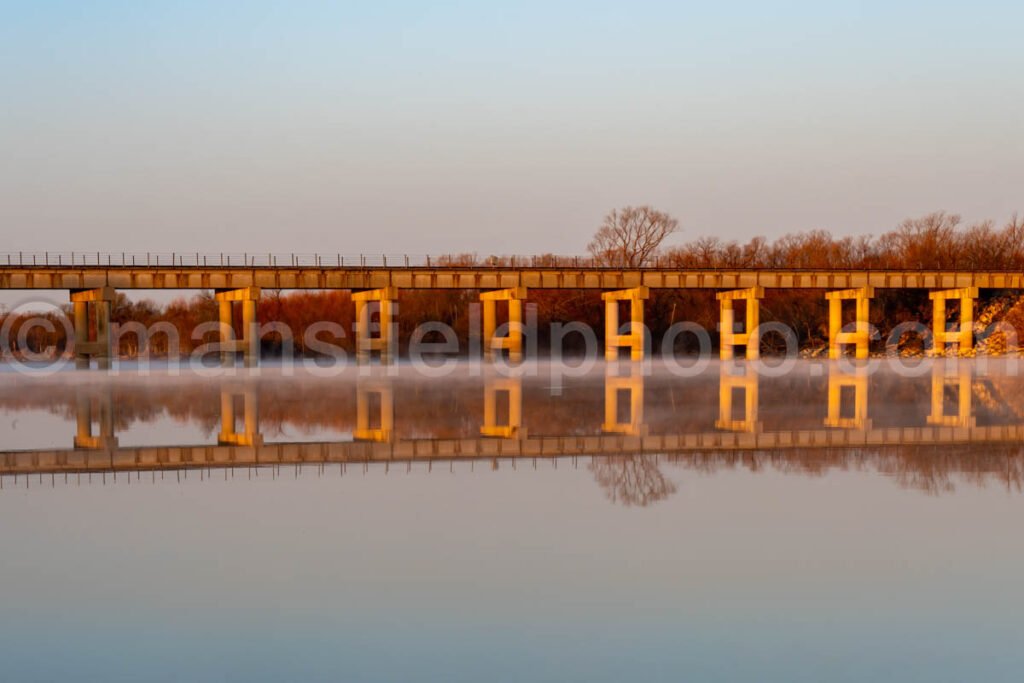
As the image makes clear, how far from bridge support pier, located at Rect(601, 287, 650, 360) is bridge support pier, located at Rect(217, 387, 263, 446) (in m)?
24.2

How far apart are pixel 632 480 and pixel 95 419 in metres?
13.0

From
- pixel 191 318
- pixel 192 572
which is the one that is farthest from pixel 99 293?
pixel 192 572

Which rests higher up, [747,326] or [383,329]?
[747,326]

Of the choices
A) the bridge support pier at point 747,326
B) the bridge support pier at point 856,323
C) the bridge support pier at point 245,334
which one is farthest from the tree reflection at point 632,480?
the bridge support pier at point 856,323

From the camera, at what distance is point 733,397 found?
25.1 meters

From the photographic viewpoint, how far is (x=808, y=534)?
363 inches

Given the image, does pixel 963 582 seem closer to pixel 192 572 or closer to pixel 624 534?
A: pixel 624 534

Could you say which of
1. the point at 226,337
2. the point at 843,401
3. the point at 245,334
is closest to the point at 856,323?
the point at 843,401

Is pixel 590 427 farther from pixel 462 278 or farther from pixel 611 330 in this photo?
pixel 611 330

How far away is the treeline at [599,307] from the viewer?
65.8 m

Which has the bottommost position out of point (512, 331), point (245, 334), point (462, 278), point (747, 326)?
point (245, 334)

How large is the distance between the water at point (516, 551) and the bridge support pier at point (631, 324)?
96.6 ft

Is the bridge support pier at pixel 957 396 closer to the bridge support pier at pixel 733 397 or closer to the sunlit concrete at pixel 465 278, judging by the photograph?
the bridge support pier at pixel 733 397

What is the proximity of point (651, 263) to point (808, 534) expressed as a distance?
→ 2720 inches
